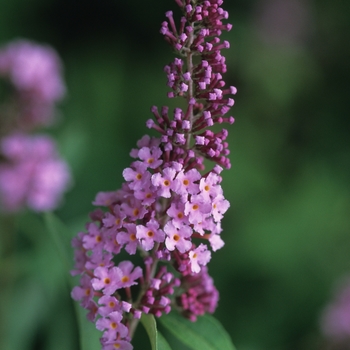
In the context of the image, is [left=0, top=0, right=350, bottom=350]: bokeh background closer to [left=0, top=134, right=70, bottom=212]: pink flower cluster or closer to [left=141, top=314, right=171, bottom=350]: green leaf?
[left=0, top=134, right=70, bottom=212]: pink flower cluster

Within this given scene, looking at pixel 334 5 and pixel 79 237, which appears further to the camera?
pixel 334 5

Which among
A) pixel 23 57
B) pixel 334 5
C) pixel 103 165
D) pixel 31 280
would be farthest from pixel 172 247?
pixel 334 5

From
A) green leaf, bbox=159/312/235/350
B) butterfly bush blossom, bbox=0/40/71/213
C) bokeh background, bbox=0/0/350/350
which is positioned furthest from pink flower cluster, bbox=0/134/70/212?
green leaf, bbox=159/312/235/350

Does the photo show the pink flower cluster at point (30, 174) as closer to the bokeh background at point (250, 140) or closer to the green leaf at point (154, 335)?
the bokeh background at point (250, 140)

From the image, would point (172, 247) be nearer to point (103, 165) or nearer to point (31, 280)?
point (31, 280)

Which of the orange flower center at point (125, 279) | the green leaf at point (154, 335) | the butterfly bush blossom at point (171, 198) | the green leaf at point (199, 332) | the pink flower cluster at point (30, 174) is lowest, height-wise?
the pink flower cluster at point (30, 174)

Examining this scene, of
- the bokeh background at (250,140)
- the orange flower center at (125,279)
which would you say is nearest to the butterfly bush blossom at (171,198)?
the orange flower center at (125,279)
